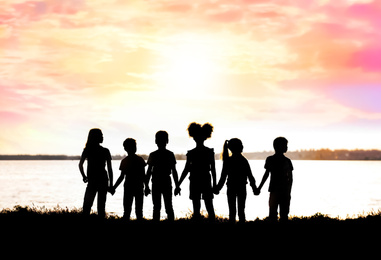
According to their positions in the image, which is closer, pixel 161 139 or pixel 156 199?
pixel 161 139

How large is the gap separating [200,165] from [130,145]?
2.01m

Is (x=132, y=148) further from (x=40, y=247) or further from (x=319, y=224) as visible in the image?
(x=319, y=224)

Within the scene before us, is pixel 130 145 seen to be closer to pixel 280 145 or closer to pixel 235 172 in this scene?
pixel 235 172

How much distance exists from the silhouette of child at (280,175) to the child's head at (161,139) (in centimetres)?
277

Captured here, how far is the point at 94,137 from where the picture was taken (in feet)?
44.5

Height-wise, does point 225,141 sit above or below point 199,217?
above

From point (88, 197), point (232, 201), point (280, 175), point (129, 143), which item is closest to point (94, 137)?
point (129, 143)

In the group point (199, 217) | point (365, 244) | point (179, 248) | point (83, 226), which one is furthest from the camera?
point (199, 217)

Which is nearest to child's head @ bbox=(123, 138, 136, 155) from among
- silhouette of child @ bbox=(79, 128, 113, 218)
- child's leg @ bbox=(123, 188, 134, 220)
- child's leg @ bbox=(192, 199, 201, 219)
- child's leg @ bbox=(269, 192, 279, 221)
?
silhouette of child @ bbox=(79, 128, 113, 218)

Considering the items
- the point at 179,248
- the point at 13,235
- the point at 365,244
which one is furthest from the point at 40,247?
the point at 365,244

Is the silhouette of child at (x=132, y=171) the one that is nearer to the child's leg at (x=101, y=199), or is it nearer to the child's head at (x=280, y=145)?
the child's leg at (x=101, y=199)

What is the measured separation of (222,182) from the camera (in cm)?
1318

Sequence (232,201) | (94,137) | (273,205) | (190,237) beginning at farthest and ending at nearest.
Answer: (94,137) < (273,205) < (232,201) < (190,237)

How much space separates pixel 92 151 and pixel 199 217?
3451 mm
